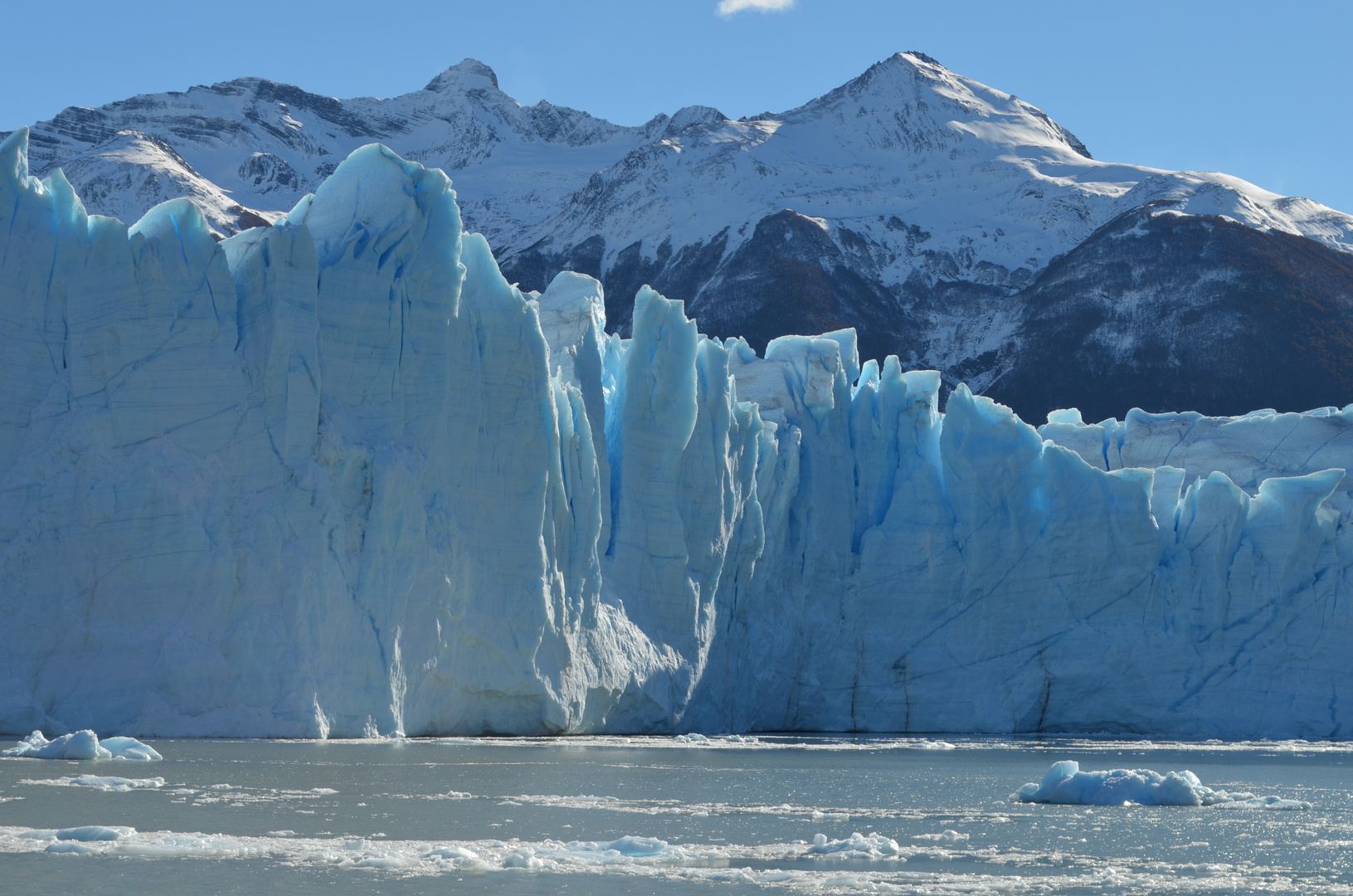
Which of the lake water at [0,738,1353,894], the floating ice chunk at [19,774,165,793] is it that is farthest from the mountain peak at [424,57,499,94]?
the floating ice chunk at [19,774,165,793]

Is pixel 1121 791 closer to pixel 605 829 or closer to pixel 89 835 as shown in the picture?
pixel 605 829

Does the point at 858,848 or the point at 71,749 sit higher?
the point at 71,749

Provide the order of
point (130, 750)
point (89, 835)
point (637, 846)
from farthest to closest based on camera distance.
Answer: point (130, 750) < point (637, 846) < point (89, 835)

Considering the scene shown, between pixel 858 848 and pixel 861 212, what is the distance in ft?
209

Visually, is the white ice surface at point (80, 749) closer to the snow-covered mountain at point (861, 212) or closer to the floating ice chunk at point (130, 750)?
the floating ice chunk at point (130, 750)

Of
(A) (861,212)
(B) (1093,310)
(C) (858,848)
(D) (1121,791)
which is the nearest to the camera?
(C) (858,848)

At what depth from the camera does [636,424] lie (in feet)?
77.7

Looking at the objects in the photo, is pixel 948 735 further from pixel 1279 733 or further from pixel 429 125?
pixel 429 125

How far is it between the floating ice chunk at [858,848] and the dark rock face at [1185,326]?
46.8 metres

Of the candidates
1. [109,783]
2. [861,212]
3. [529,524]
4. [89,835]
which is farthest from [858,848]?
[861,212]

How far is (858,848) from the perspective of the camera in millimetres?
10141

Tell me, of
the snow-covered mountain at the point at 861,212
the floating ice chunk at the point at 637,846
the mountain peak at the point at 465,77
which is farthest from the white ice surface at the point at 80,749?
the mountain peak at the point at 465,77

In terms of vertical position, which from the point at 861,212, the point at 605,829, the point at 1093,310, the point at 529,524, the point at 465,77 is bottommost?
the point at 605,829

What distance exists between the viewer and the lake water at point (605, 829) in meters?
8.67
